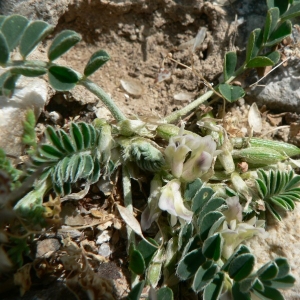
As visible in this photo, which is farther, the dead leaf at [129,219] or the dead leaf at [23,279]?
the dead leaf at [129,219]

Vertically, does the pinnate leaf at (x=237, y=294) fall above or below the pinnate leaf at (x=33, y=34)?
below

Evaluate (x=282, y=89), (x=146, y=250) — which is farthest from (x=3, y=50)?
(x=282, y=89)

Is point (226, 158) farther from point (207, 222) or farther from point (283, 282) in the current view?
point (283, 282)

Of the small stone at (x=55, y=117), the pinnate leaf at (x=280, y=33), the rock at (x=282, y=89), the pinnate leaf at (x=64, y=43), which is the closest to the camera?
the pinnate leaf at (x=64, y=43)

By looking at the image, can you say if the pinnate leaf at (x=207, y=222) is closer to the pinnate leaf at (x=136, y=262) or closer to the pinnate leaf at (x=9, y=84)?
the pinnate leaf at (x=136, y=262)

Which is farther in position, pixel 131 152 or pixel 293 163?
pixel 293 163

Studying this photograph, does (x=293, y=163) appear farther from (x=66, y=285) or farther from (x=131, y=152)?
(x=66, y=285)

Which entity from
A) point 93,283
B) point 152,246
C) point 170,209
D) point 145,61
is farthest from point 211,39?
point 93,283

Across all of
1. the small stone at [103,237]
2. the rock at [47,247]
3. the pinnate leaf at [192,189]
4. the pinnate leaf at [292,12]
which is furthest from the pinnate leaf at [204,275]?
the pinnate leaf at [292,12]
